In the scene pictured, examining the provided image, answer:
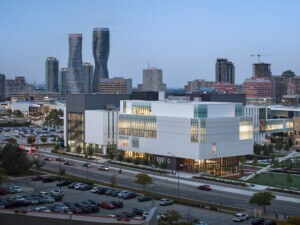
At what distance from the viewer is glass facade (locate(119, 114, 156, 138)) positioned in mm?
42000

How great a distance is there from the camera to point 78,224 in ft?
48.1

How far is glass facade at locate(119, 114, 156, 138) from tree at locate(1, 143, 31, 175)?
10304 mm

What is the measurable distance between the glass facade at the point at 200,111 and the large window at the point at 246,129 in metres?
3.76

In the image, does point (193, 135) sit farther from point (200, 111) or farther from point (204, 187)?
point (204, 187)

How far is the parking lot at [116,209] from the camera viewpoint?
2410 centimetres

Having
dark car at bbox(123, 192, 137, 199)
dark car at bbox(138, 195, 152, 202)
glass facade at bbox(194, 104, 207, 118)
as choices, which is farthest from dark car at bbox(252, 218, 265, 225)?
glass facade at bbox(194, 104, 207, 118)

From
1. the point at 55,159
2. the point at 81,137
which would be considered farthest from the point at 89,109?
the point at 55,159

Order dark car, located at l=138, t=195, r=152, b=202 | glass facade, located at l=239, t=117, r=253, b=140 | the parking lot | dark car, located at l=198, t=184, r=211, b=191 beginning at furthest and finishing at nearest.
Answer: glass facade, located at l=239, t=117, r=253, b=140, dark car, located at l=198, t=184, r=211, b=191, dark car, located at l=138, t=195, r=152, b=202, the parking lot

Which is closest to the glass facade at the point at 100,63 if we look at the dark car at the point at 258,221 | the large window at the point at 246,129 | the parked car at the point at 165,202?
the large window at the point at 246,129

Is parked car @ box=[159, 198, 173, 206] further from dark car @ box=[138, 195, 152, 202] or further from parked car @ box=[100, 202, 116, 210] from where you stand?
parked car @ box=[100, 202, 116, 210]

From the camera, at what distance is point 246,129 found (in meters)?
41.4

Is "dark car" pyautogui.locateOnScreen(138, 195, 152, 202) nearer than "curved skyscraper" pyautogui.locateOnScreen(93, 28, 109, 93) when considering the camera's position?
Yes

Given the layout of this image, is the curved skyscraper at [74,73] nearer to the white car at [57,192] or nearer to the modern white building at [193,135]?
the modern white building at [193,135]

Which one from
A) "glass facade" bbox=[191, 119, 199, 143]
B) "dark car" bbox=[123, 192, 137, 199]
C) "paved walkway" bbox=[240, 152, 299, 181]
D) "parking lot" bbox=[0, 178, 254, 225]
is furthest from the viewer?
"glass facade" bbox=[191, 119, 199, 143]
